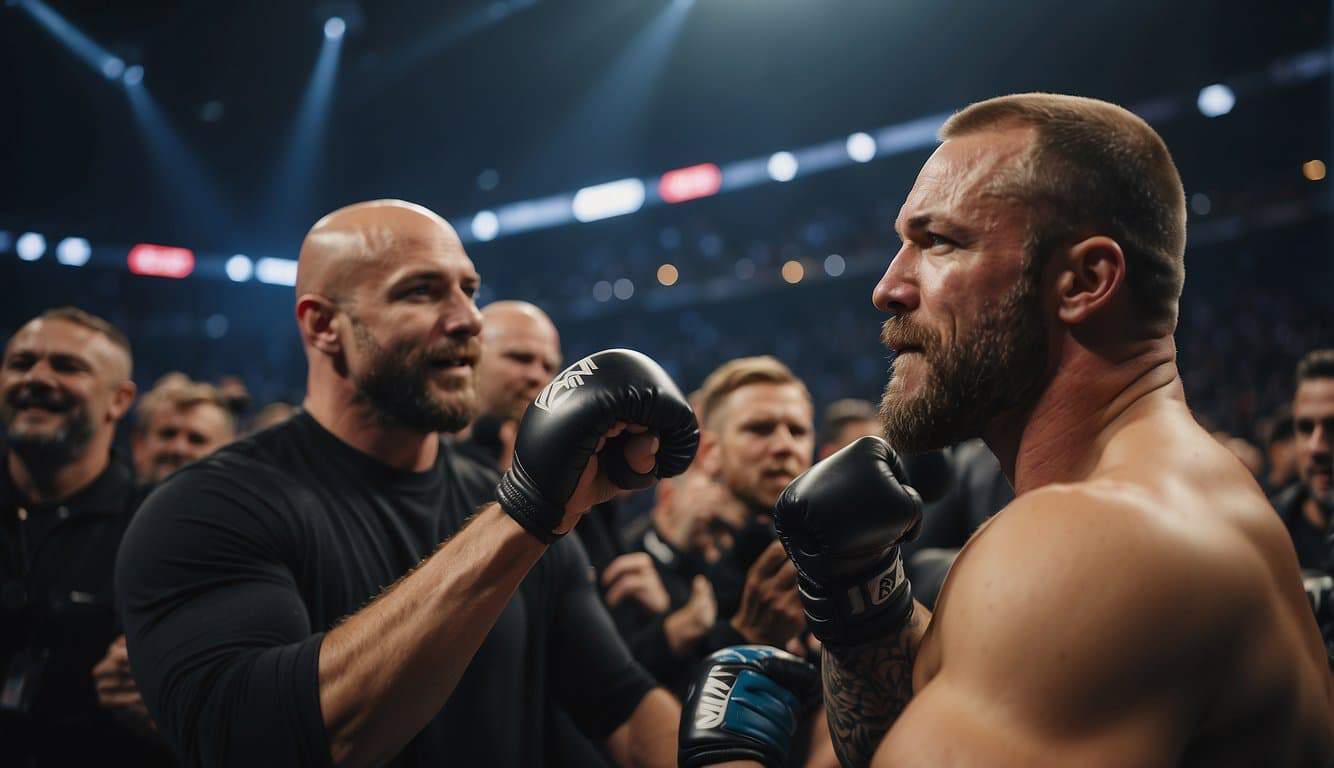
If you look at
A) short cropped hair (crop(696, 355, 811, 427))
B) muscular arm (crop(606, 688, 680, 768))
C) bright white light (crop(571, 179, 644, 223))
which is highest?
bright white light (crop(571, 179, 644, 223))

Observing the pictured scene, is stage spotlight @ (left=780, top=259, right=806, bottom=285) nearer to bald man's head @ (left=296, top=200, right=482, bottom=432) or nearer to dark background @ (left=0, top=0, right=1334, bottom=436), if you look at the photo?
dark background @ (left=0, top=0, right=1334, bottom=436)

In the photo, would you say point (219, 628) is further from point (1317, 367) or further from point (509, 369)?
point (1317, 367)

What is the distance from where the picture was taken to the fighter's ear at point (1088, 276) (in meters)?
1.27

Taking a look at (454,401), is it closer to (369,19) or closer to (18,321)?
(369,19)

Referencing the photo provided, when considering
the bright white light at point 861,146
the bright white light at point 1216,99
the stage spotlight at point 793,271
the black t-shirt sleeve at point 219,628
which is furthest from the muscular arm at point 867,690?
the stage spotlight at point 793,271

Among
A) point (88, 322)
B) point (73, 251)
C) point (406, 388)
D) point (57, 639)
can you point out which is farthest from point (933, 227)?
point (73, 251)

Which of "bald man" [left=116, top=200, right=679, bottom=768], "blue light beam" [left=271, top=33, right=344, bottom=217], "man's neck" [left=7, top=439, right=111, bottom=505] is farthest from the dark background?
"bald man" [left=116, top=200, right=679, bottom=768]

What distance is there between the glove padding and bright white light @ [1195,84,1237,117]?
11597 mm

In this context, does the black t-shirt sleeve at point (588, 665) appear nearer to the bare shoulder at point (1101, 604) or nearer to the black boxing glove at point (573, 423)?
the black boxing glove at point (573, 423)

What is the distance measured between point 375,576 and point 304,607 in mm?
196

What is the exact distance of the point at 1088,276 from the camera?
50.6 inches

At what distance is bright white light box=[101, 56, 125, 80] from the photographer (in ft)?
31.7

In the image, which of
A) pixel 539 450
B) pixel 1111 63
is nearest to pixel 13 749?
pixel 539 450

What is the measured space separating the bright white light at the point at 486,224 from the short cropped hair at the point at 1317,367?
13643 millimetres
